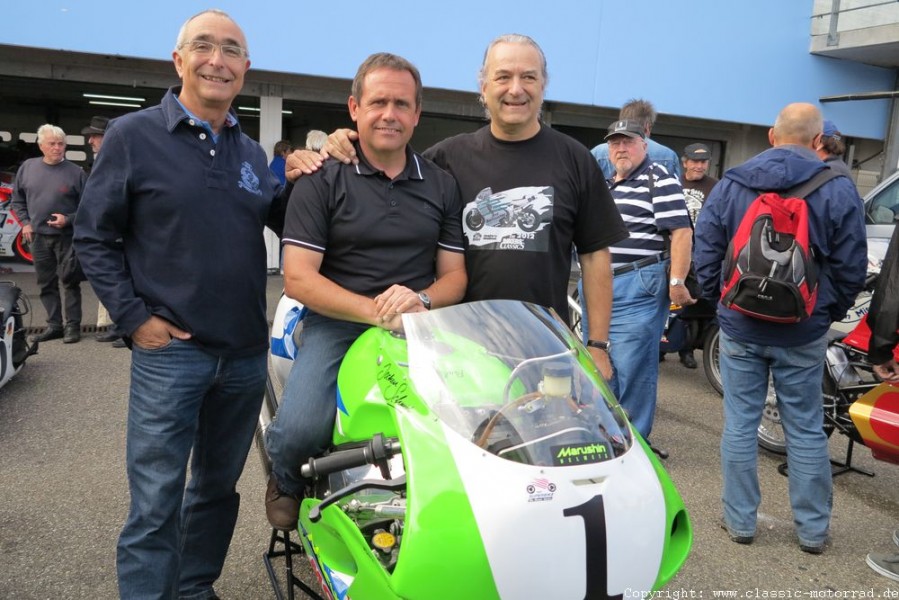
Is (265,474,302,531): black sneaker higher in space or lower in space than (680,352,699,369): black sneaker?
higher

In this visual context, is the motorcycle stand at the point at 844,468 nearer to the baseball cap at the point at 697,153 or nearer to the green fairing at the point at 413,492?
the baseball cap at the point at 697,153

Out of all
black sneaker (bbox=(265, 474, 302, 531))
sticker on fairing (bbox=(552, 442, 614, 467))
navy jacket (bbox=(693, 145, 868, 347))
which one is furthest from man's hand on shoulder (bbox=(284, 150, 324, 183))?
navy jacket (bbox=(693, 145, 868, 347))

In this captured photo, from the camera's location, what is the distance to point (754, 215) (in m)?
3.44

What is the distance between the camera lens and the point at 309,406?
7.72 feet

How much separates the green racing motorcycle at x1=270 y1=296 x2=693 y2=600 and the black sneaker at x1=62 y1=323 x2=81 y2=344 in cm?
588

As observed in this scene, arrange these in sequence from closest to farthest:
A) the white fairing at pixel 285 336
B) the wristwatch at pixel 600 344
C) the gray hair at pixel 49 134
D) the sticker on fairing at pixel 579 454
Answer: the sticker on fairing at pixel 579 454 → the wristwatch at pixel 600 344 → the white fairing at pixel 285 336 → the gray hair at pixel 49 134

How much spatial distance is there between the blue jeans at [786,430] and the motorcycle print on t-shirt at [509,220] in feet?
4.57

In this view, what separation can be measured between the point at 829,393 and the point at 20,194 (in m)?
7.48

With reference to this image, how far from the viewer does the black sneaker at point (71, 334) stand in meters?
7.14

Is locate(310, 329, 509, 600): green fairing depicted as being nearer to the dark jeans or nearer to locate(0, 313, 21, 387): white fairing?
locate(0, 313, 21, 387): white fairing

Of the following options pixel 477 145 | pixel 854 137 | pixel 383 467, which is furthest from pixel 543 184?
pixel 854 137

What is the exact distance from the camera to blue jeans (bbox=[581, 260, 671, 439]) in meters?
4.40

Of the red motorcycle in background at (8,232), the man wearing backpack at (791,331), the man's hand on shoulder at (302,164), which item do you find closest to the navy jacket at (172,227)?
the man's hand on shoulder at (302,164)

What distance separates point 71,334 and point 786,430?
6.35 m
